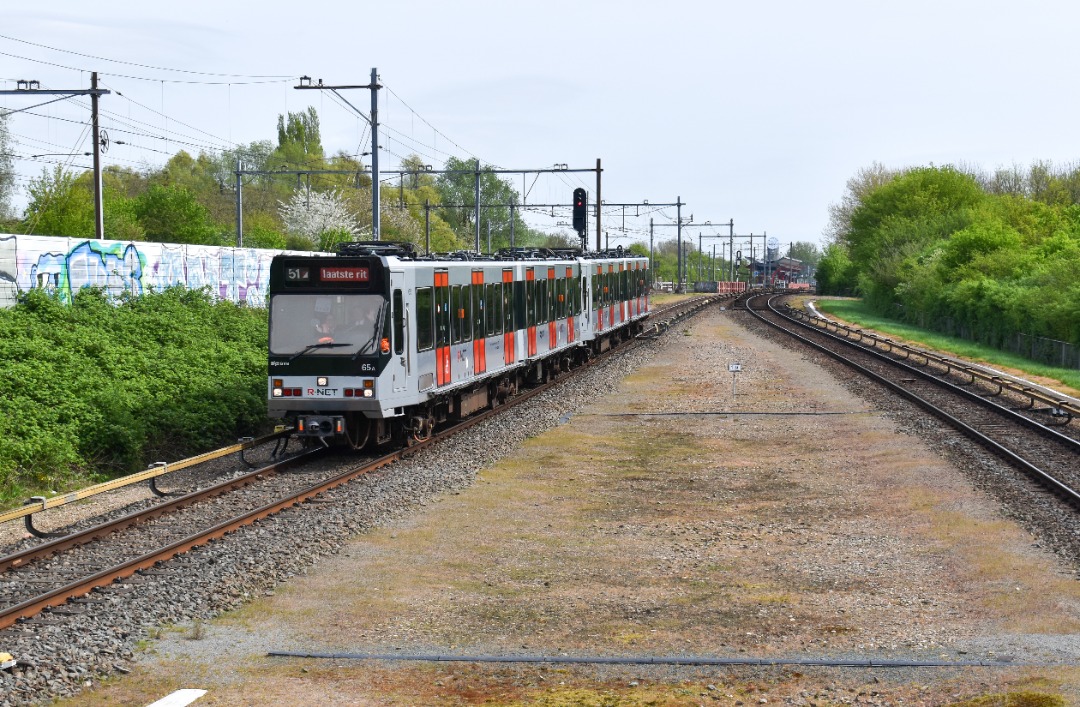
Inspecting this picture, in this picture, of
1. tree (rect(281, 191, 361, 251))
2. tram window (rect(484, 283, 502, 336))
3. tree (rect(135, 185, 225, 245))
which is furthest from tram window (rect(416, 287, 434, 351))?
tree (rect(281, 191, 361, 251))

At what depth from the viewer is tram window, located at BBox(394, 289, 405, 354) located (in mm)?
19312

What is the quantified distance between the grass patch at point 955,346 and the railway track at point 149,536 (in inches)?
937

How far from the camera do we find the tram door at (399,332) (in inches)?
757

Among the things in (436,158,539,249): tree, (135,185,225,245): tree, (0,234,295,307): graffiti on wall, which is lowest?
(0,234,295,307): graffiti on wall

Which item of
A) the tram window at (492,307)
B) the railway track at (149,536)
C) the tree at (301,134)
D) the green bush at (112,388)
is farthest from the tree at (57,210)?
the tree at (301,134)

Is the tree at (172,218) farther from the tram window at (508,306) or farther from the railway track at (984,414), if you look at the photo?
the tram window at (508,306)

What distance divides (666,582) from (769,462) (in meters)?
8.66

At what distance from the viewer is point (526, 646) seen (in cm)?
1019

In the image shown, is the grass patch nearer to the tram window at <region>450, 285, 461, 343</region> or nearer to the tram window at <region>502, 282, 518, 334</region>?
the tram window at <region>502, 282, 518, 334</region>

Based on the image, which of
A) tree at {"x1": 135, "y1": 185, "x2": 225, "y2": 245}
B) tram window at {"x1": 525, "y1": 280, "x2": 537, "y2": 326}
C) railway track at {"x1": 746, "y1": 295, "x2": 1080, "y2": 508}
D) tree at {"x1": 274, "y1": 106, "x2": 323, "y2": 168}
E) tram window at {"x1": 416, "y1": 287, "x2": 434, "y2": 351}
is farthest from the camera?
tree at {"x1": 274, "y1": 106, "x2": 323, "y2": 168}

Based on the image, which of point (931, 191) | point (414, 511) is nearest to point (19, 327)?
point (414, 511)

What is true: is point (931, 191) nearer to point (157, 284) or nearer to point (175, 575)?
point (157, 284)

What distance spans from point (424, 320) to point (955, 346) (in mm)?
36378

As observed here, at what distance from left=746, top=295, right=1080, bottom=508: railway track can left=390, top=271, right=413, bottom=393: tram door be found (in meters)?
9.47
